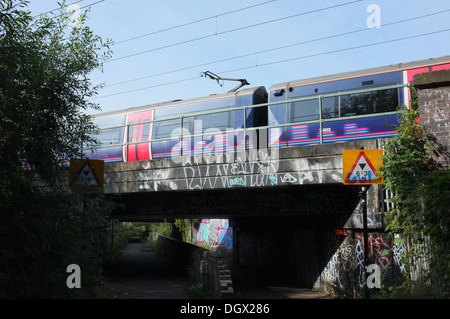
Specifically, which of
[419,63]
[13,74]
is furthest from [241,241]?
[13,74]

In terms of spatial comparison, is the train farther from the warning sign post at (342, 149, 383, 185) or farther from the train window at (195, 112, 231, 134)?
the warning sign post at (342, 149, 383, 185)

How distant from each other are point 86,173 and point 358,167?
17.3 ft

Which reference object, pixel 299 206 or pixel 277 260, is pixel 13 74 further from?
pixel 277 260

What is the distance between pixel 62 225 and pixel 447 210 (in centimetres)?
671

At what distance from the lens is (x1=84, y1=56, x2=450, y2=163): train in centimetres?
1136

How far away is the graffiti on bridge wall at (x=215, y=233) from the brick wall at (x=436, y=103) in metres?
17.1

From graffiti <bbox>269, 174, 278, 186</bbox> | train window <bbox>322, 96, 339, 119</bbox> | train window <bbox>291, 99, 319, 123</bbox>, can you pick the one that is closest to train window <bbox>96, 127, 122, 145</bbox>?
train window <bbox>291, 99, 319, 123</bbox>

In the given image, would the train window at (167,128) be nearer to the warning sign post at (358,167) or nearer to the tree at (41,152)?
the tree at (41,152)

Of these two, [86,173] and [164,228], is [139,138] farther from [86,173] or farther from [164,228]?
[164,228]

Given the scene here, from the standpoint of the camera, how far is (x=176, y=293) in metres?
12.3

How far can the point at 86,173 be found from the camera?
8.11m

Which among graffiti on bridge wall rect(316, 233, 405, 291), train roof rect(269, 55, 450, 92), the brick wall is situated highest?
train roof rect(269, 55, 450, 92)

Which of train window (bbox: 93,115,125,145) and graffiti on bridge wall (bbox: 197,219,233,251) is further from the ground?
train window (bbox: 93,115,125,145)

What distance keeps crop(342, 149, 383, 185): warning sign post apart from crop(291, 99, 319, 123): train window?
4709 mm
